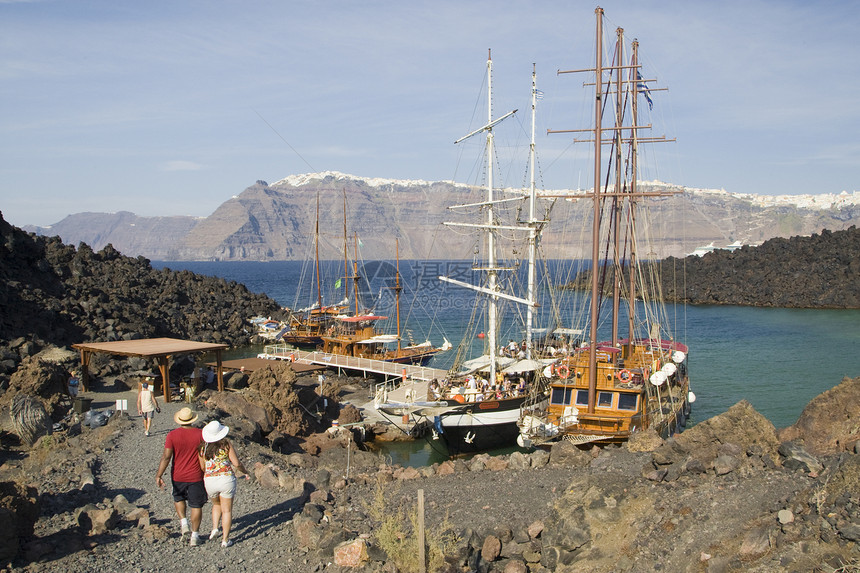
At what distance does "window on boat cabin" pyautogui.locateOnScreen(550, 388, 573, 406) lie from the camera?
22250 mm

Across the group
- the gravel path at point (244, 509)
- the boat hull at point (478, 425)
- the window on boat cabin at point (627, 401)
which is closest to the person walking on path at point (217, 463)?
the gravel path at point (244, 509)

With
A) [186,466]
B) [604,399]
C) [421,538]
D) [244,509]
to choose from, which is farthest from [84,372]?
[421,538]

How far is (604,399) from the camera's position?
21.9 metres

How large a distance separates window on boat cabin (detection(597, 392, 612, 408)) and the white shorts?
1508 cm

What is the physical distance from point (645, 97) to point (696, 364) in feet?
63.9

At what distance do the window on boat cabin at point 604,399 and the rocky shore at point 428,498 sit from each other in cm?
350

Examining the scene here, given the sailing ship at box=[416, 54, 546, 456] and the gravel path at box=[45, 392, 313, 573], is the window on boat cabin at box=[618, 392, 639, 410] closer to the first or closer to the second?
the sailing ship at box=[416, 54, 546, 456]

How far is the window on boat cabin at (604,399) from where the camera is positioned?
2181 centimetres

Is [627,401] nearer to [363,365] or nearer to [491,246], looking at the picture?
[491,246]

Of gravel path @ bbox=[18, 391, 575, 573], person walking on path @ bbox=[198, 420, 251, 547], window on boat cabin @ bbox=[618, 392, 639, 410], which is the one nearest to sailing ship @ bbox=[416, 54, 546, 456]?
window on boat cabin @ bbox=[618, 392, 639, 410]

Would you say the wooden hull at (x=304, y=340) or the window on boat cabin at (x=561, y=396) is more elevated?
the window on boat cabin at (x=561, y=396)

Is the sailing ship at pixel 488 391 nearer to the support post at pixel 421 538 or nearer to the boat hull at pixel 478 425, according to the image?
the boat hull at pixel 478 425

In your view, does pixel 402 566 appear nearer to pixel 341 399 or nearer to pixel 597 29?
pixel 597 29

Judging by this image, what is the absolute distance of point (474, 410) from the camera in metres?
22.9
